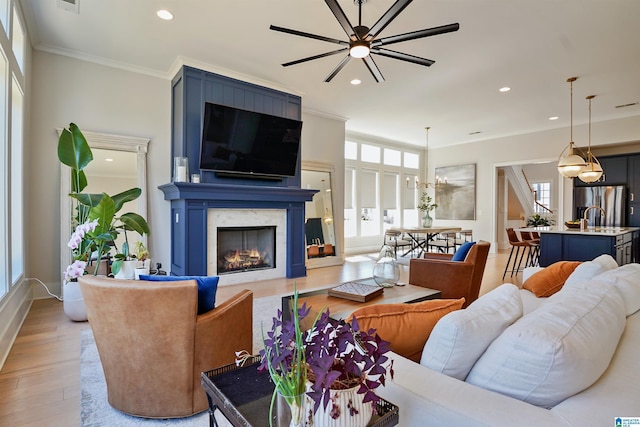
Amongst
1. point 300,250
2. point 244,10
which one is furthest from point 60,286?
point 244,10

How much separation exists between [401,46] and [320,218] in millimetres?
3651

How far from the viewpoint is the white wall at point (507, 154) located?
22.7 feet

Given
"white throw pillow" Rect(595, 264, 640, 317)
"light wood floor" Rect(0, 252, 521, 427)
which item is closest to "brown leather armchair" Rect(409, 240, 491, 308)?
"white throw pillow" Rect(595, 264, 640, 317)

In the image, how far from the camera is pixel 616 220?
23.3 feet

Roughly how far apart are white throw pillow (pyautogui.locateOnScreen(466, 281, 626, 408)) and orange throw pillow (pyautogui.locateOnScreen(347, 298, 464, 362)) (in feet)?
0.74

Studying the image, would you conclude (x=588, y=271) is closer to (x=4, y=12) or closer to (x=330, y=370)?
(x=330, y=370)

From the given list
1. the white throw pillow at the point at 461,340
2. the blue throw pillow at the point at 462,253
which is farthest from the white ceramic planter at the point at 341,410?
the blue throw pillow at the point at 462,253

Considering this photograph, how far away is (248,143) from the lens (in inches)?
192

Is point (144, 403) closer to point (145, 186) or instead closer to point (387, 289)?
point (387, 289)

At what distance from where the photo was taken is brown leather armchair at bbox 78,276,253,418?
165 centimetres

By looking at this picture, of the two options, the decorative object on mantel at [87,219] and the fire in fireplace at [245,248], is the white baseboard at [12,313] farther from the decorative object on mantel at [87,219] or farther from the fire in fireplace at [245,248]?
the fire in fireplace at [245,248]

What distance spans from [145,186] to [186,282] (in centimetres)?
360

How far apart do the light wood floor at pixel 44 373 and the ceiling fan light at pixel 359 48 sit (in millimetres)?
2102

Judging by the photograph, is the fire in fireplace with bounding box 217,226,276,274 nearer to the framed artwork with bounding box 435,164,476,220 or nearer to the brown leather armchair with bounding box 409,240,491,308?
the brown leather armchair with bounding box 409,240,491,308
